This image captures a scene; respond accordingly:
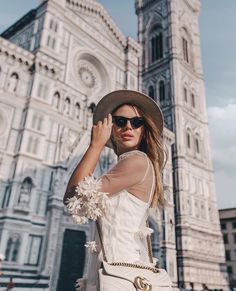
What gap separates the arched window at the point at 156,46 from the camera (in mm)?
37188

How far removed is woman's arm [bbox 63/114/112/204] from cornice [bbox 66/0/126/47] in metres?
24.6

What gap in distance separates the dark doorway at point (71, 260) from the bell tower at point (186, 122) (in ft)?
36.0

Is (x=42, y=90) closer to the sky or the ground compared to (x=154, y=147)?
closer to the sky

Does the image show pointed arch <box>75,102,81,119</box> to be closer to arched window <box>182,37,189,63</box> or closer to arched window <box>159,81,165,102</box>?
arched window <box>159,81,165,102</box>

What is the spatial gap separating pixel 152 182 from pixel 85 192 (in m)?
0.60

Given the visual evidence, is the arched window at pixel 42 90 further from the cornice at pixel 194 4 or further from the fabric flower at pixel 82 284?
the cornice at pixel 194 4

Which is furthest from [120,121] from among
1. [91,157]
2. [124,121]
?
[91,157]

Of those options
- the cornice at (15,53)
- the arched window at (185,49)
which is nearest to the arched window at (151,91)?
the arched window at (185,49)

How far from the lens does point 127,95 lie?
2.35 m

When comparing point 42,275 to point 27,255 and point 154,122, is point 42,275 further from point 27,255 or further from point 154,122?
point 154,122

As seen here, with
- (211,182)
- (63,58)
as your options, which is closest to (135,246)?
(63,58)

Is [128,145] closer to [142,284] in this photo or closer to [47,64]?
[142,284]

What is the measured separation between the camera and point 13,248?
14.3 meters

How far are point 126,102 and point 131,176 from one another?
732mm
